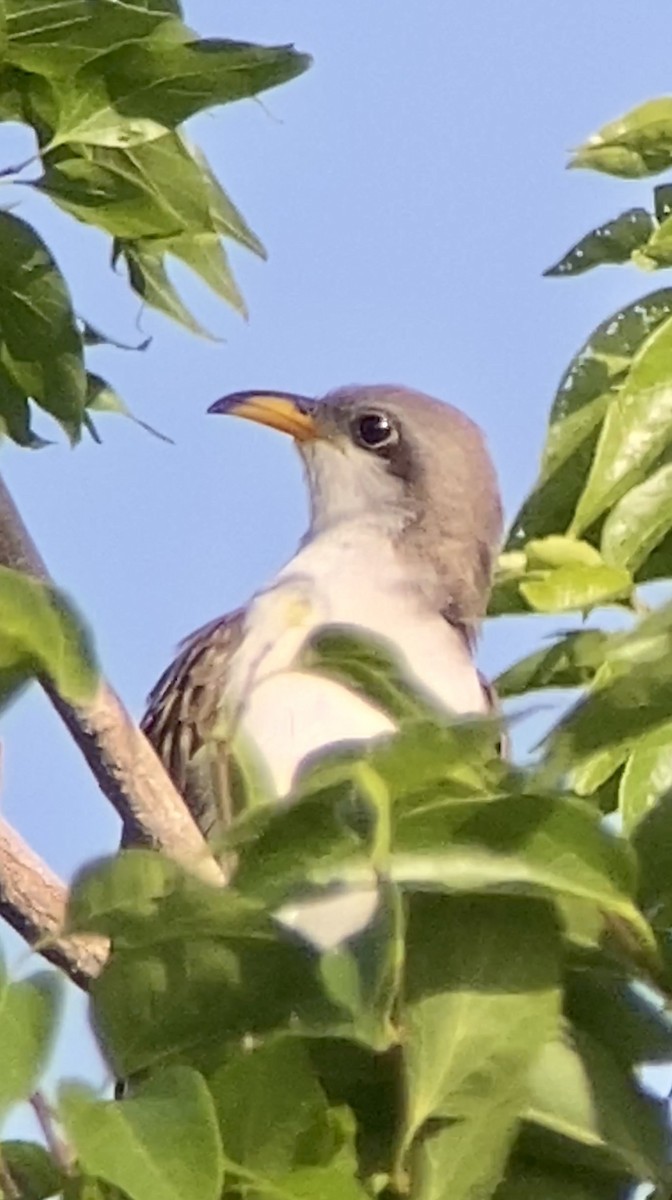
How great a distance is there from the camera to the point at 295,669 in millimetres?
1450

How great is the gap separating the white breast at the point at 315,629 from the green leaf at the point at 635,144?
83 cm

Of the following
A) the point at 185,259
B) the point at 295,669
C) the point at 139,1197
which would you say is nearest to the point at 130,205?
the point at 185,259

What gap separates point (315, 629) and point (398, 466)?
Result: 1.45m

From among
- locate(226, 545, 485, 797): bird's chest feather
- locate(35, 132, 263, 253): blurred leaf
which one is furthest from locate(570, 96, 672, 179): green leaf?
locate(226, 545, 485, 797): bird's chest feather

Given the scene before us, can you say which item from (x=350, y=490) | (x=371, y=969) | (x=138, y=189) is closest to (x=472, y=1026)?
(x=371, y=969)

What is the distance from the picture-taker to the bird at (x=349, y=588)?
9.62ft

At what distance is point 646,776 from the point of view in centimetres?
143

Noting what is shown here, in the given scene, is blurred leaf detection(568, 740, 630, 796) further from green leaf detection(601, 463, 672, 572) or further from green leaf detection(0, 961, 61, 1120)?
green leaf detection(0, 961, 61, 1120)

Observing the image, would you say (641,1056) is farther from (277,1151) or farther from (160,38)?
(160,38)

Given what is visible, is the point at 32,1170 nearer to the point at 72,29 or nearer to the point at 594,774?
the point at 594,774

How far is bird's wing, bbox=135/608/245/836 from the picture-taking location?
3.21 m

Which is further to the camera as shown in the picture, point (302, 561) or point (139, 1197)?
point (302, 561)

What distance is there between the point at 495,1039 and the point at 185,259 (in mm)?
1009

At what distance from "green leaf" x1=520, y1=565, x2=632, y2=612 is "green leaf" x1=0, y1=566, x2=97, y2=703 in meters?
0.42
